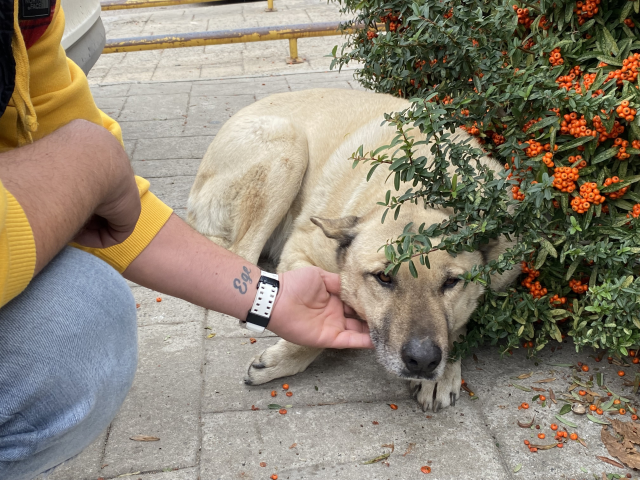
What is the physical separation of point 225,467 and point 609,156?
6.46 ft

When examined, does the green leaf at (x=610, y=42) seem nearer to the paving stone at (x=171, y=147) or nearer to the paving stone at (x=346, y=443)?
the paving stone at (x=346, y=443)

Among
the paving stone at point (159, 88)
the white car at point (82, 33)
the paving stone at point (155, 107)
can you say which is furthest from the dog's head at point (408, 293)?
the paving stone at point (159, 88)

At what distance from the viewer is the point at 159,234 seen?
2.26 meters

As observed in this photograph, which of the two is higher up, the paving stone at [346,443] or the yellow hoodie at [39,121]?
the yellow hoodie at [39,121]

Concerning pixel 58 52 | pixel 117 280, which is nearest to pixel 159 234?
pixel 117 280

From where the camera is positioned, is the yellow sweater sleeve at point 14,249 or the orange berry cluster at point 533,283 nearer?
the yellow sweater sleeve at point 14,249

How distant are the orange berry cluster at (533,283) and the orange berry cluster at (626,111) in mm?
785

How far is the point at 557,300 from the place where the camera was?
2670 mm

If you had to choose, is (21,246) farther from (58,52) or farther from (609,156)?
(609,156)

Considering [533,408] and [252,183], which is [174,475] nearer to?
[533,408]

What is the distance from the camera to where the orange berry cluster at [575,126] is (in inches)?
90.7

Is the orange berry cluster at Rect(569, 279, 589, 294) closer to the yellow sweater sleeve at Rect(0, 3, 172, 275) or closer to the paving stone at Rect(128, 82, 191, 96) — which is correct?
the yellow sweater sleeve at Rect(0, 3, 172, 275)

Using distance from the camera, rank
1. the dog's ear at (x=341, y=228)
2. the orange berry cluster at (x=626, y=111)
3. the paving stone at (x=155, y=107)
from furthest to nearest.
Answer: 1. the paving stone at (x=155, y=107)
2. the dog's ear at (x=341, y=228)
3. the orange berry cluster at (x=626, y=111)

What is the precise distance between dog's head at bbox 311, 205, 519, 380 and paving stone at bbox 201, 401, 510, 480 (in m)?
0.28
